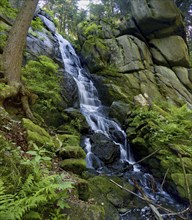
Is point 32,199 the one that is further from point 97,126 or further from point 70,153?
point 97,126

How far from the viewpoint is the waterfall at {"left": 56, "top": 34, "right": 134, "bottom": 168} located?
9.81 meters

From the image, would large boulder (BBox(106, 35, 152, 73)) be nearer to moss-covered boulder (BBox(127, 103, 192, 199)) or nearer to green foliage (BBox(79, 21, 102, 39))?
green foliage (BBox(79, 21, 102, 39))

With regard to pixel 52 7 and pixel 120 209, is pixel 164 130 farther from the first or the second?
pixel 52 7

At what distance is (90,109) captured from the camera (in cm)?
1285

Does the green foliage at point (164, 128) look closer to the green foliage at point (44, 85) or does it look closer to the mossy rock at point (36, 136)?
the green foliage at point (44, 85)

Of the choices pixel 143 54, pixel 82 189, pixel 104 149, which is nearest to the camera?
pixel 82 189

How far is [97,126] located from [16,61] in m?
5.84

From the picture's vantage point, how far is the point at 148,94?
1478cm

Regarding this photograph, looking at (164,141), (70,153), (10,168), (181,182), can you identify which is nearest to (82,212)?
(10,168)

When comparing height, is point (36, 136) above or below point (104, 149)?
above

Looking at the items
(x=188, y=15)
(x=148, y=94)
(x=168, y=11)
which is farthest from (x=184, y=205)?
(x=188, y=15)

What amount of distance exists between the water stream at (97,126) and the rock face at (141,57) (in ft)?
2.65

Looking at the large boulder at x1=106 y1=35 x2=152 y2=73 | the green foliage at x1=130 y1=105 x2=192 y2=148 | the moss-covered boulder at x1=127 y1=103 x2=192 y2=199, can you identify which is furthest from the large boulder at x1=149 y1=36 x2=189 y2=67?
the green foliage at x1=130 y1=105 x2=192 y2=148

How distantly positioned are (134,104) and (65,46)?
903 cm
